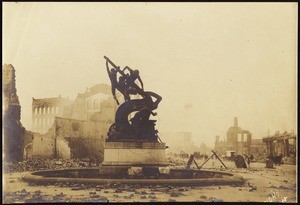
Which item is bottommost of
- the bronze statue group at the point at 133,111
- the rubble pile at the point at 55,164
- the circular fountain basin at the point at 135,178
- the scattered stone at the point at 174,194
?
the scattered stone at the point at 174,194

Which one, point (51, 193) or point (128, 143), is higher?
point (128, 143)

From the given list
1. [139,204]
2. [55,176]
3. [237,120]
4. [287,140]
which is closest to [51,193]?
[55,176]

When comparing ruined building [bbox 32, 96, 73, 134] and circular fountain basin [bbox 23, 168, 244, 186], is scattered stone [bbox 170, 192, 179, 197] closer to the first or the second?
circular fountain basin [bbox 23, 168, 244, 186]

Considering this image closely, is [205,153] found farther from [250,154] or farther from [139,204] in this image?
[139,204]

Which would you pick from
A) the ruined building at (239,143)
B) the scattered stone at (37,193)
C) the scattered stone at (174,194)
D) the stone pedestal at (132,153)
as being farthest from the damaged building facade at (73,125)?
the ruined building at (239,143)

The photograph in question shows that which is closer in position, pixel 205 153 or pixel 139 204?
pixel 139 204

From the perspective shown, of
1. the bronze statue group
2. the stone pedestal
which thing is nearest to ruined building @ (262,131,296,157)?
the stone pedestal

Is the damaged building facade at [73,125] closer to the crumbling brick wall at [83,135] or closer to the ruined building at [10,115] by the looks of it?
the crumbling brick wall at [83,135]
